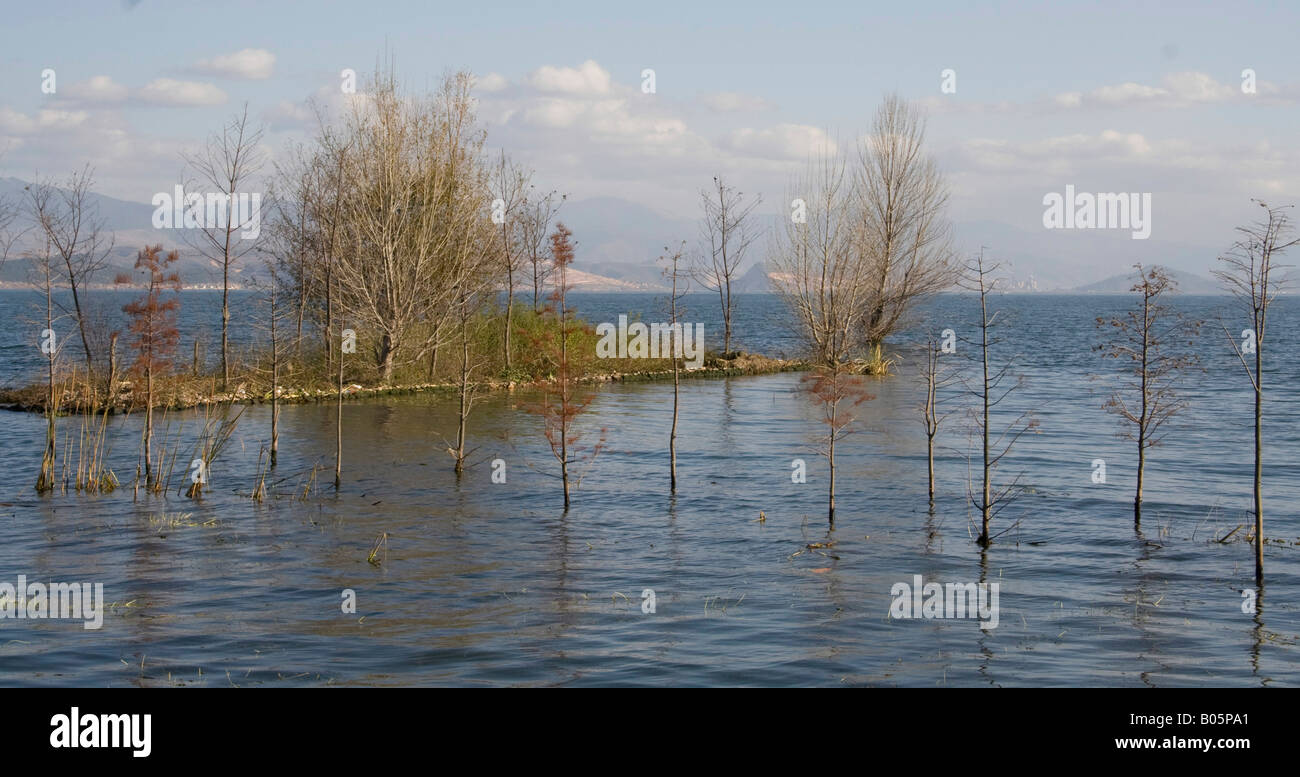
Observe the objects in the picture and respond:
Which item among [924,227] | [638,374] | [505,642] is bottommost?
[505,642]

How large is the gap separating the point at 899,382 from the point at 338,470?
27794mm


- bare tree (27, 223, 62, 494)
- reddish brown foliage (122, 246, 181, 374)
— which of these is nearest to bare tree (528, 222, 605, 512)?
reddish brown foliage (122, 246, 181, 374)

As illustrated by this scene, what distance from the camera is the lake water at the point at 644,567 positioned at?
11.2 meters

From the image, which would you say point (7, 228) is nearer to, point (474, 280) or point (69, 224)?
point (69, 224)

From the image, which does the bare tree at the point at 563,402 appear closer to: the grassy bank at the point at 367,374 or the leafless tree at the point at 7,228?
the grassy bank at the point at 367,374

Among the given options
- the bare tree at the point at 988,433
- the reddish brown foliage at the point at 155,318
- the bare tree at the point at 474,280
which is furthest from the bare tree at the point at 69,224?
the bare tree at the point at 988,433

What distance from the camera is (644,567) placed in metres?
15.3

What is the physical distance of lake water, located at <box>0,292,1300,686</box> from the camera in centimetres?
1120

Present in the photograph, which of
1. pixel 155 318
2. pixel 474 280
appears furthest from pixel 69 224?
pixel 474 280
